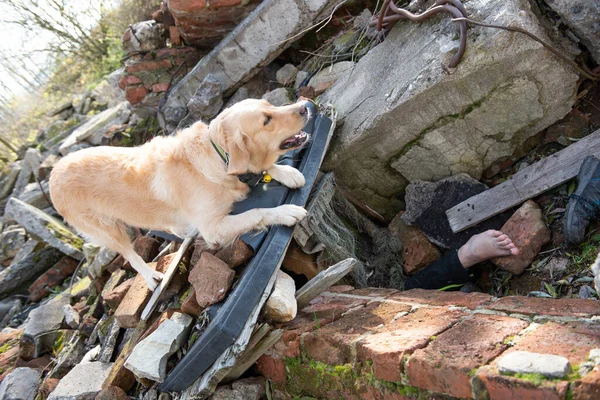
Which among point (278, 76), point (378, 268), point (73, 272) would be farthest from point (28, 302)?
point (378, 268)

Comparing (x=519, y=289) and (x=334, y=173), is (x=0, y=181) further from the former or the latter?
(x=519, y=289)

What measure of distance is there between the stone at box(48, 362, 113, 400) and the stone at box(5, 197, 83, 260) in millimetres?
2690

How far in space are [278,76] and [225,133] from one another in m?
2.06

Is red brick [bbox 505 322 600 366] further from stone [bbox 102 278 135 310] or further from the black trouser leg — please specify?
stone [bbox 102 278 135 310]

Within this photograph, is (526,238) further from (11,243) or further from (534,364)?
(11,243)

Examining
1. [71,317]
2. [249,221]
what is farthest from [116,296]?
[249,221]

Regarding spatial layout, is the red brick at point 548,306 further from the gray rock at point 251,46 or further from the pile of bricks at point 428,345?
the gray rock at point 251,46

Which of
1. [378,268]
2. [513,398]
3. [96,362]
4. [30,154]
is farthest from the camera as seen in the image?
[30,154]

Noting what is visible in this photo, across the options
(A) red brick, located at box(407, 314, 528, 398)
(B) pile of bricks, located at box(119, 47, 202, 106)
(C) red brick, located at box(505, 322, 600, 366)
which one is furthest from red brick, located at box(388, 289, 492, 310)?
(B) pile of bricks, located at box(119, 47, 202, 106)

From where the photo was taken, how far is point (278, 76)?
4.78 metres

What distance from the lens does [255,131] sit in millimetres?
2936

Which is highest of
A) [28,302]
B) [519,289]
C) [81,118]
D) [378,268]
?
[81,118]

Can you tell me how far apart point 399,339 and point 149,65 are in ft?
15.4

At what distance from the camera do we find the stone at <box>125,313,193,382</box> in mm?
2605
